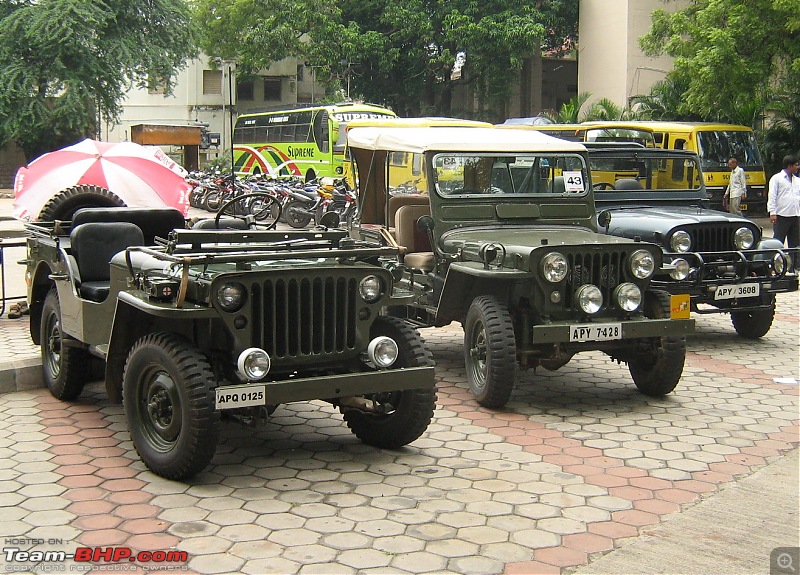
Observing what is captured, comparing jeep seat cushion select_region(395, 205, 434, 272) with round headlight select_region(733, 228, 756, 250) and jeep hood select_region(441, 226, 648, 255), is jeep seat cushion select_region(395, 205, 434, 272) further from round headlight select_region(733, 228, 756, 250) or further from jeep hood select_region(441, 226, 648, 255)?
round headlight select_region(733, 228, 756, 250)

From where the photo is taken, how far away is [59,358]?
6.92 metres

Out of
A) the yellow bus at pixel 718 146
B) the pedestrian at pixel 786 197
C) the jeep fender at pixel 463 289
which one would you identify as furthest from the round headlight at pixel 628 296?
the yellow bus at pixel 718 146

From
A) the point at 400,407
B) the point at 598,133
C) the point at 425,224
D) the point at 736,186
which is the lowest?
the point at 400,407

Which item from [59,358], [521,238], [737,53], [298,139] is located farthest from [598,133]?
[59,358]

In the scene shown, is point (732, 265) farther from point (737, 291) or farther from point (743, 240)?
point (743, 240)

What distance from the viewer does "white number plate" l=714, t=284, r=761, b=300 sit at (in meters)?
8.69

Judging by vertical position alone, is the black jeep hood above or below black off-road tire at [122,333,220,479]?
above

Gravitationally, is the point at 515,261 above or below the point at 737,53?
below

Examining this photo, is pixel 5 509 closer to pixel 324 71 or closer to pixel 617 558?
pixel 617 558

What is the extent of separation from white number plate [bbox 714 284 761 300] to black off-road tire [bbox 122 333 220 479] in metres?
5.33

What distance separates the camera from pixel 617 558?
431 centimetres

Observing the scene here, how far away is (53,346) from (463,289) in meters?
3.06

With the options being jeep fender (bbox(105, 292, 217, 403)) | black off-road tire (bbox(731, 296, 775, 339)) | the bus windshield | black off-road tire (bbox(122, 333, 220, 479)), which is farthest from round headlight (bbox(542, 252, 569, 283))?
the bus windshield

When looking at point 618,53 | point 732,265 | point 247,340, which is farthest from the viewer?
point 618,53
